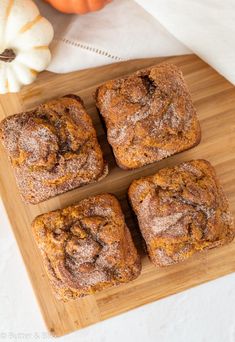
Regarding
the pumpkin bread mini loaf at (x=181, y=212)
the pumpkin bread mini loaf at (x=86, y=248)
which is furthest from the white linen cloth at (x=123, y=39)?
the pumpkin bread mini loaf at (x=86, y=248)

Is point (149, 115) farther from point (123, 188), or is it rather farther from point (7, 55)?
point (7, 55)

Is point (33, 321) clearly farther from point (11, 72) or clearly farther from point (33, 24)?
point (33, 24)

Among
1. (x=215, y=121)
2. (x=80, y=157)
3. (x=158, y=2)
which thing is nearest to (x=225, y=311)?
(x=215, y=121)

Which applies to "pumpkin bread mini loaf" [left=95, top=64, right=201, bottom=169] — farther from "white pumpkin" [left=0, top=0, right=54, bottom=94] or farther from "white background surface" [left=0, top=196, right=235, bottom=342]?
"white background surface" [left=0, top=196, right=235, bottom=342]

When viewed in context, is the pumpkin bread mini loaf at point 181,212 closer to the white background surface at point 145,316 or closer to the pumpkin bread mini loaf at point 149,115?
the pumpkin bread mini loaf at point 149,115

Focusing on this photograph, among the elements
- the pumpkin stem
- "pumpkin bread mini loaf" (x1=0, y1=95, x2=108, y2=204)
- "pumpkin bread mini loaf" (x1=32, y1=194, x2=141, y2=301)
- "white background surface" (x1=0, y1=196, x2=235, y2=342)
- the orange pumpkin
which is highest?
the orange pumpkin

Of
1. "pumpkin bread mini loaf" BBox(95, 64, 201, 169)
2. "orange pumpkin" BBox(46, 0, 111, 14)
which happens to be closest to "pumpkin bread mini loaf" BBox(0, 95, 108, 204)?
"pumpkin bread mini loaf" BBox(95, 64, 201, 169)

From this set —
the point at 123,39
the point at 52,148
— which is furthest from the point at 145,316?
the point at 123,39
